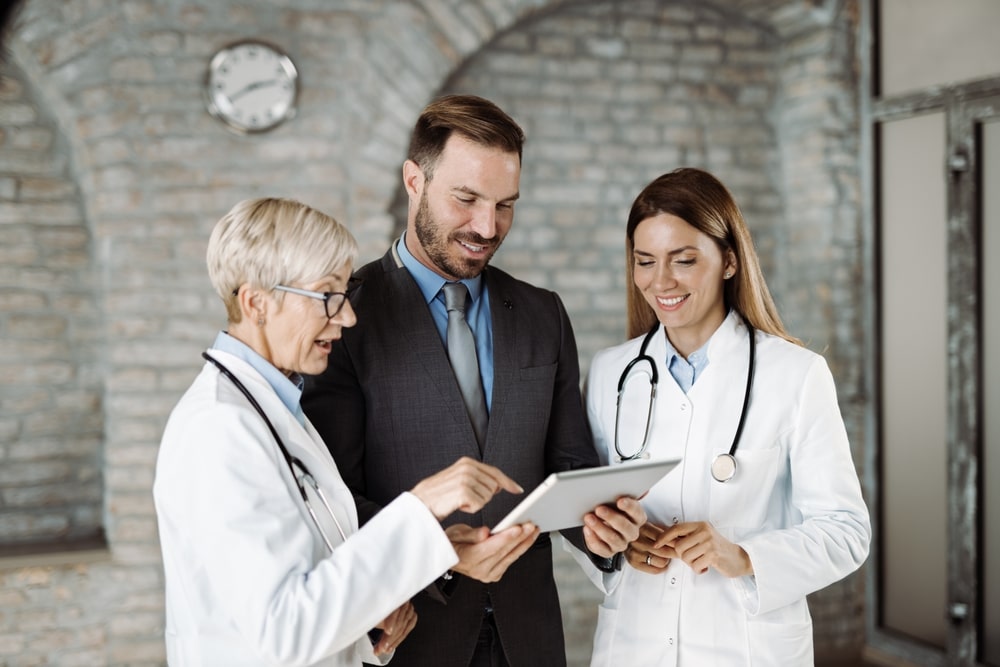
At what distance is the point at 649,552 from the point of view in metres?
2.08

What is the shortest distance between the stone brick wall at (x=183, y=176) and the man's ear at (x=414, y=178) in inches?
76.2

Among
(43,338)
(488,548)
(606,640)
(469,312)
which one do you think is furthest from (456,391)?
(43,338)

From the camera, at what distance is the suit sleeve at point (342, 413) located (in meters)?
2.05

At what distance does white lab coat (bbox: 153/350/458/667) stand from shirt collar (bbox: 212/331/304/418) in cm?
4

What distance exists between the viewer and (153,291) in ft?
13.0

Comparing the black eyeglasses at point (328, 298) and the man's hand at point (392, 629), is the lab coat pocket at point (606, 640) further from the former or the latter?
the black eyeglasses at point (328, 298)

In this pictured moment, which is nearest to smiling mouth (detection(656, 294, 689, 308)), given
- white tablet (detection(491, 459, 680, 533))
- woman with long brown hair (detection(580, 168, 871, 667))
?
woman with long brown hair (detection(580, 168, 871, 667))

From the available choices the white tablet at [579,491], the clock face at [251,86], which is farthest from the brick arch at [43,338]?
the white tablet at [579,491]

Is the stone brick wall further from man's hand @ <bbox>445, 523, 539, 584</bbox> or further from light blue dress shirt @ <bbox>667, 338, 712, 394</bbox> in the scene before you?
man's hand @ <bbox>445, 523, 539, 584</bbox>

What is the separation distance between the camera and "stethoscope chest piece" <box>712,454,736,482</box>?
6.86ft

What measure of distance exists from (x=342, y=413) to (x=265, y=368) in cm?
40

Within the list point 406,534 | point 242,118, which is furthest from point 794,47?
point 406,534

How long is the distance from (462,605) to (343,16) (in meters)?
2.96

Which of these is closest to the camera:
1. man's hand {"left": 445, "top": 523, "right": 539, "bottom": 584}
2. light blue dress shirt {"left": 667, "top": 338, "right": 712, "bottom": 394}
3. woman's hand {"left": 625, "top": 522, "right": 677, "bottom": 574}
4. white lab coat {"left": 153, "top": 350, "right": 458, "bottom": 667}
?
white lab coat {"left": 153, "top": 350, "right": 458, "bottom": 667}
